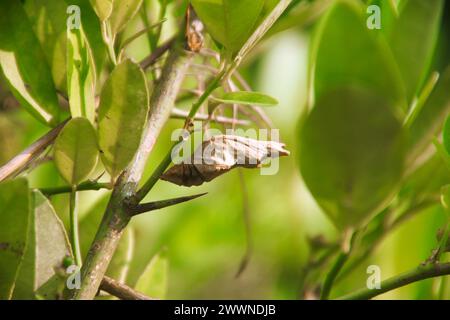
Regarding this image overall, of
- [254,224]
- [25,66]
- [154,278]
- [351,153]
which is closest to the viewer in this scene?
[351,153]

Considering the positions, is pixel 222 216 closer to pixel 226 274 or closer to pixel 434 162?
pixel 226 274

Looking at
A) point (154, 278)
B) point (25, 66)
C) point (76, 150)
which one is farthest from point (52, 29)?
point (154, 278)

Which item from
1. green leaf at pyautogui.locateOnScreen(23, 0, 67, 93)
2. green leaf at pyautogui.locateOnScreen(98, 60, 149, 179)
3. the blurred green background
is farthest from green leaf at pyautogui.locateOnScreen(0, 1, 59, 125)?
the blurred green background

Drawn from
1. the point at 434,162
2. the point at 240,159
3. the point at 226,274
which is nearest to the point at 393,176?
the point at 240,159

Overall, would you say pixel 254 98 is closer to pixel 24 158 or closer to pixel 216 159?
pixel 216 159

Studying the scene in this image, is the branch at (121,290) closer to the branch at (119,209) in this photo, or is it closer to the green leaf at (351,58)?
the branch at (119,209)

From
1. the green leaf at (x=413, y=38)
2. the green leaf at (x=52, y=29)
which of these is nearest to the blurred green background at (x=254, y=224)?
the green leaf at (x=52, y=29)
